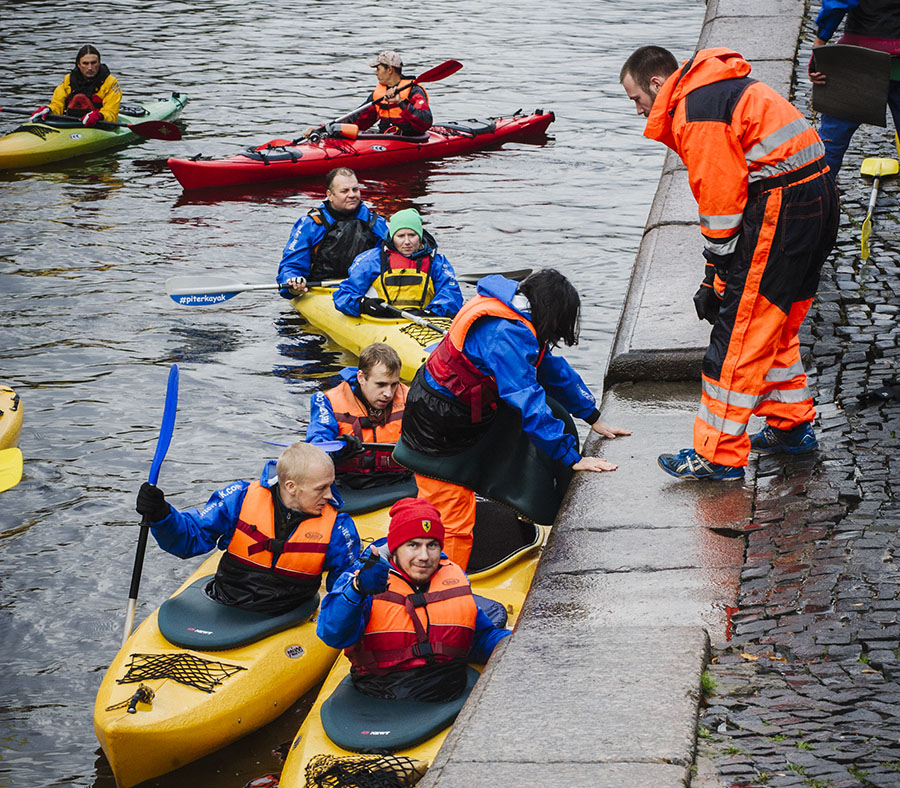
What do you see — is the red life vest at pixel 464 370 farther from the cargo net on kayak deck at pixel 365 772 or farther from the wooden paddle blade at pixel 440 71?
the wooden paddle blade at pixel 440 71

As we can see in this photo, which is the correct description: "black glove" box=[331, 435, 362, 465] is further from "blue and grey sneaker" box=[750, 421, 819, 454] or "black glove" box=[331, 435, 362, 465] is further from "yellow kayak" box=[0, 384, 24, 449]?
"yellow kayak" box=[0, 384, 24, 449]

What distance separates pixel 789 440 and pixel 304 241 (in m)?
5.35

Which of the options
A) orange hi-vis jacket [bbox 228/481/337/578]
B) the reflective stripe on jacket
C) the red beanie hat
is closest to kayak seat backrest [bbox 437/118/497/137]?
the reflective stripe on jacket

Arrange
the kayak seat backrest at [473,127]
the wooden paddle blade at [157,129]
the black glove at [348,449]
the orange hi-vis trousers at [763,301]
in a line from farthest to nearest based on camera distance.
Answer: the kayak seat backrest at [473,127], the wooden paddle blade at [157,129], the black glove at [348,449], the orange hi-vis trousers at [763,301]

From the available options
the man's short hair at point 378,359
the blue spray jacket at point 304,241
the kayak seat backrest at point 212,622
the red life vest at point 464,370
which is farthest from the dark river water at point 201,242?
the red life vest at point 464,370

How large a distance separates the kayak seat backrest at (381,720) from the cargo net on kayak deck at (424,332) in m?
4.06

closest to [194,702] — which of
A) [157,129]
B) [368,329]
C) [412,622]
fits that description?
[412,622]

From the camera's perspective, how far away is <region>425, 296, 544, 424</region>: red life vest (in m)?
4.99

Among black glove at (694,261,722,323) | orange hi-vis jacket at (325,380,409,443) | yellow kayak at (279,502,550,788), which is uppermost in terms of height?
black glove at (694,261,722,323)

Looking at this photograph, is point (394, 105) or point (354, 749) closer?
point (354, 749)

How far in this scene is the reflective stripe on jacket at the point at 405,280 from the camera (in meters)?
8.75

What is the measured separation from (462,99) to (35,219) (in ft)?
23.3

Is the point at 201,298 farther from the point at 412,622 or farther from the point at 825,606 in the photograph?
the point at 825,606

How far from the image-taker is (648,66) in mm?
4734
